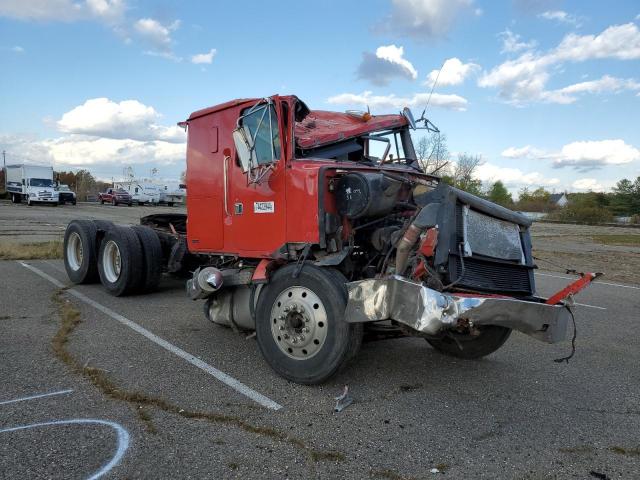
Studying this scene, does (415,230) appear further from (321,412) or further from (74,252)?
(74,252)

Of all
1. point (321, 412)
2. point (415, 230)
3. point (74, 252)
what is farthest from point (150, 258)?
point (415, 230)

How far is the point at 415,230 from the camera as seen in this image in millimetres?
3992

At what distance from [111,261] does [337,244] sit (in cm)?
535

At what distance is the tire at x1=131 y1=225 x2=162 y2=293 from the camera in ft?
26.3

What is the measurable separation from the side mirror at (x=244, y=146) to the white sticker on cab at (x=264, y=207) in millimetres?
351

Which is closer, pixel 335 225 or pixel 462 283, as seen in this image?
pixel 462 283

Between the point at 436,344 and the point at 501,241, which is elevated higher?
the point at 501,241

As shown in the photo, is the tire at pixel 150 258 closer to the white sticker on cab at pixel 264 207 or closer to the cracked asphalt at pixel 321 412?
the cracked asphalt at pixel 321 412

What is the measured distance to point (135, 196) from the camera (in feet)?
168

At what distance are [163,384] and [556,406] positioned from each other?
3238 mm

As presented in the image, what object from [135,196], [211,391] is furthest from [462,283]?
[135,196]

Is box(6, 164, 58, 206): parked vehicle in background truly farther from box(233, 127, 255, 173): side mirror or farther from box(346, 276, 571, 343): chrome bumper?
box(346, 276, 571, 343): chrome bumper

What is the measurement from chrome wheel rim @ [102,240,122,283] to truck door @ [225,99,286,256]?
3788 millimetres

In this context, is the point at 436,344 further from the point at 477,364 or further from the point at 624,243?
the point at 624,243
